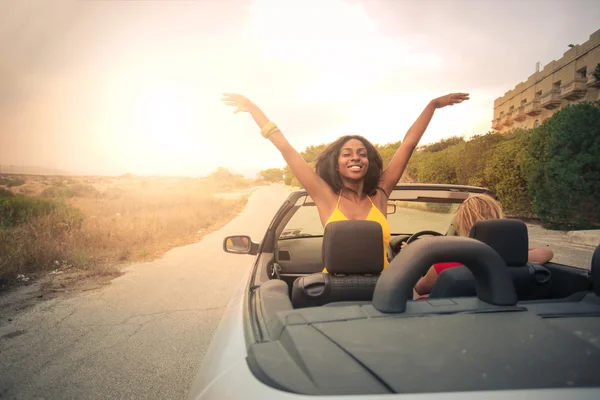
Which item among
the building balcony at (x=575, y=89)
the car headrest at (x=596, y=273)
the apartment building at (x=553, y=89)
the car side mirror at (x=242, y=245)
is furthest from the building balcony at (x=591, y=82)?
the car headrest at (x=596, y=273)

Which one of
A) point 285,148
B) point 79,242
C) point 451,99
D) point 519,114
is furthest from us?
point 519,114

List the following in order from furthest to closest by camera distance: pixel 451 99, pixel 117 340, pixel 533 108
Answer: pixel 533 108 < pixel 117 340 < pixel 451 99

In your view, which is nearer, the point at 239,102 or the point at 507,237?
the point at 507,237

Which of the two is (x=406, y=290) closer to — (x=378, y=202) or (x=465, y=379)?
(x=465, y=379)

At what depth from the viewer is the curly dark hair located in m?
2.75

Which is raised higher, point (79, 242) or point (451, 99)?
point (451, 99)

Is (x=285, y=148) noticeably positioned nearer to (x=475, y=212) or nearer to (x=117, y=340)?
(x=475, y=212)

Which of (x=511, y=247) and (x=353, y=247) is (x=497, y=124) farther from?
(x=353, y=247)

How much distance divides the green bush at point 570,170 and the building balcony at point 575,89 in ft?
70.7

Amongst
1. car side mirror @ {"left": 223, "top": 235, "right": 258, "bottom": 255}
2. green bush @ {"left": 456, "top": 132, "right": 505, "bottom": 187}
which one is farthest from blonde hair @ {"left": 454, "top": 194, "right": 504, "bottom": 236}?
green bush @ {"left": 456, "top": 132, "right": 505, "bottom": 187}

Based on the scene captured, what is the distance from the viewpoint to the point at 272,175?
121375 mm

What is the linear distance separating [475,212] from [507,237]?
0.91 metres

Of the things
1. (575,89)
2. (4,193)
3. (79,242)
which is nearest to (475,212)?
(79,242)

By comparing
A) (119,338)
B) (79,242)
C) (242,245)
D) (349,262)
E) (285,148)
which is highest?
(285,148)
